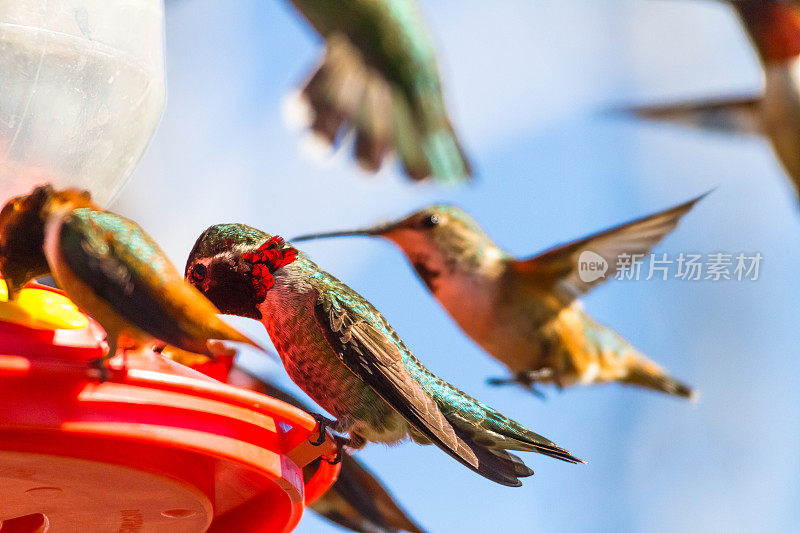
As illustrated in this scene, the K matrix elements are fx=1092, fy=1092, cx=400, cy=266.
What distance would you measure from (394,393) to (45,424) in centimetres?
86

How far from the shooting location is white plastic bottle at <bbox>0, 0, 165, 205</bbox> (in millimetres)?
2605

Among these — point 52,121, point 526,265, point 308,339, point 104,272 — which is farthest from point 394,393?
point 526,265

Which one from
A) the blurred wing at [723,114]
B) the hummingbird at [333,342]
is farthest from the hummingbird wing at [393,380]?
the blurred wing at [723,114]

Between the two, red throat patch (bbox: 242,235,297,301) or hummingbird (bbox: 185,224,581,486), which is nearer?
hummingbird (bbox: 185,224,581,486)

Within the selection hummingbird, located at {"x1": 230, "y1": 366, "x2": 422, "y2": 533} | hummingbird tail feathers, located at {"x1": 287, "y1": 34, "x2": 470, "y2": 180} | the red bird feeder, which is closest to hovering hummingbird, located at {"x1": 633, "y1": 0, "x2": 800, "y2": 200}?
hummingbird tail feathers, located at {"x1": 287, "y1": 34, "x2": 470, "y2": 180}

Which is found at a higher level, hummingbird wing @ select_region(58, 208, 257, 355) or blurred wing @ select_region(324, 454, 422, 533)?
hummingbird wing @ select_region(58, 208, 257, 355)

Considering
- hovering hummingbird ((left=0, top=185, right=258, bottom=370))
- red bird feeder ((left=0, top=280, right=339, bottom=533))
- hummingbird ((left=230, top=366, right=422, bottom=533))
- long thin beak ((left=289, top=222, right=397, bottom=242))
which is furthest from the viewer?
long thin beak ((left=289, top=222, right=397, bottom=242))

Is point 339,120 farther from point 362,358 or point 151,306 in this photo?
point 151,306

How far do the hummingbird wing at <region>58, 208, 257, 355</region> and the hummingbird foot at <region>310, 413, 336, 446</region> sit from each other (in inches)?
10.3

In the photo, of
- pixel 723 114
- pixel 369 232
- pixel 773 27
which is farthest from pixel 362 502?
pixel 773 27

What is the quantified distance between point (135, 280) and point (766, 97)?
12.5ft

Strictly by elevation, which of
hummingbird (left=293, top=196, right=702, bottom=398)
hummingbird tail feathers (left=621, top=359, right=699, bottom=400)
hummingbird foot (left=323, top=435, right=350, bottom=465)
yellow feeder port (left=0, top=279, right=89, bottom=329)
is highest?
yellow feeder port (left=0, top=279, right=89, bottom=329)

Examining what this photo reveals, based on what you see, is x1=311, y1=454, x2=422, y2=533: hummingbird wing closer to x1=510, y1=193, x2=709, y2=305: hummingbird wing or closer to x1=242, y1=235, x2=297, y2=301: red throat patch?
x1=242, y1=235, x2=297, y2=301: red throat patch

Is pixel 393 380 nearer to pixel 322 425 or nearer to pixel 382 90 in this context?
pixel 322 425
